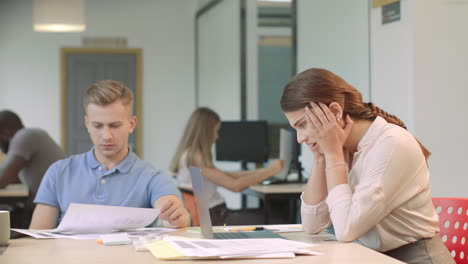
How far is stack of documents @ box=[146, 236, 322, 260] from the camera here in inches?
63.8

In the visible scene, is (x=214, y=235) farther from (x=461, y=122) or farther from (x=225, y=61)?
(x=225, y=61)

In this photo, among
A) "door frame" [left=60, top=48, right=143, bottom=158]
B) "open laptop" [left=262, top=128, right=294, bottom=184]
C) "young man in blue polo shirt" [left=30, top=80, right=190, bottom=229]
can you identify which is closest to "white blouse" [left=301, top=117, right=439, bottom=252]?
"young man in blue polo shirt" [left=30, top=80, right=190, bottom=229]

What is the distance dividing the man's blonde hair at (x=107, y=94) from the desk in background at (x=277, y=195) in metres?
2.01

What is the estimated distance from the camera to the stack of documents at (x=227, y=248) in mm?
1620

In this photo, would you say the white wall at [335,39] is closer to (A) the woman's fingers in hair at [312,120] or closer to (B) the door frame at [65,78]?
(A) the woman's fingers in hair at [312,120]

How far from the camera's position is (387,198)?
1.89 m

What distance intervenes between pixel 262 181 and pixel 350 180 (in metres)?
2.94

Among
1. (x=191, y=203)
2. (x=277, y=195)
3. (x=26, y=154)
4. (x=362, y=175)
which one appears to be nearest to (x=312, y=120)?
(x=362, y=175)

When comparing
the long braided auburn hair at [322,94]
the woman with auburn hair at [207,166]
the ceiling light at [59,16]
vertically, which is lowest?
the woman with auburn hair at [207,166]

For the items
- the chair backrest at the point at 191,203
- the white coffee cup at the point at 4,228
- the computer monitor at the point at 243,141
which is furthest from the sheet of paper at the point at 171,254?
the computer monitor at the point at 243,141

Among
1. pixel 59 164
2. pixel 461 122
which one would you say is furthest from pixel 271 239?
pixel 461 122

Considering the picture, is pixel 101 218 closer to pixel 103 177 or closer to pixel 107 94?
pixel 103 177

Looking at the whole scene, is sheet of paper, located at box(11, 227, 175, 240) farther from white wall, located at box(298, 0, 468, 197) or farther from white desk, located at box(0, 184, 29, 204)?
white desk, located at box(0, 184, 29, 204)

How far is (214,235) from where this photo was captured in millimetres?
2055
